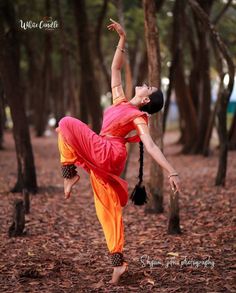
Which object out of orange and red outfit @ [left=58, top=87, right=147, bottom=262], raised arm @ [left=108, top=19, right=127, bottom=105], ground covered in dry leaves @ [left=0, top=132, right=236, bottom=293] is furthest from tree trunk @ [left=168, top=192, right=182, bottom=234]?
raised arm @ [left=108, top=19, right=127, bottom=105]

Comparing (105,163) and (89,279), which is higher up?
(105,163)

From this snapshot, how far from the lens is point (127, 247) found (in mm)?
6773

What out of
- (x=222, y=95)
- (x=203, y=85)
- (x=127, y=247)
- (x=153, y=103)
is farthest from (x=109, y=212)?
(x=203, y=85)

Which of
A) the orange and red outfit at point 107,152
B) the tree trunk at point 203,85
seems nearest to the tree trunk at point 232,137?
the tree trunk at point 203,85

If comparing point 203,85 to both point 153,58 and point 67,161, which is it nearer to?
point 153,58

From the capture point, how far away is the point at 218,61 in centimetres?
1116

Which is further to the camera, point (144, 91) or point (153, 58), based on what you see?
point (153, 58)

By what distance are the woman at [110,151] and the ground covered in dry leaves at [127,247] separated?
0.51m

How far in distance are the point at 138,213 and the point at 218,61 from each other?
396 cm

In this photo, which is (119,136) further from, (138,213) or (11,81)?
(11,81)

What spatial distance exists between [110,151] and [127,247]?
217 centimetres

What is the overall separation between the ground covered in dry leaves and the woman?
51 centimetres

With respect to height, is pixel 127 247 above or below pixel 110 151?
below

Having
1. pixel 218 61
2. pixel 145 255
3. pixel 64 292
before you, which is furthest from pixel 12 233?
pixel 218 61
